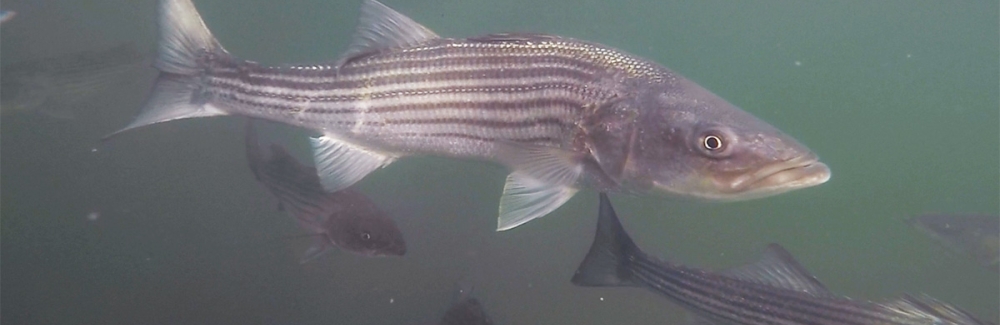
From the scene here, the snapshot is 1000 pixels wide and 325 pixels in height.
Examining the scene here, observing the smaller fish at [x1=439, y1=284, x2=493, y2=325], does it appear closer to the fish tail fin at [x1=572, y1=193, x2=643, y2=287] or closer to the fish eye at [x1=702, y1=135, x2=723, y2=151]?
the fish tail fin at [x1=572, y1=193, x2=643, y2=287]

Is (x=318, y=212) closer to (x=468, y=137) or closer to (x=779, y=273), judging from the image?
(x=468, y=137)

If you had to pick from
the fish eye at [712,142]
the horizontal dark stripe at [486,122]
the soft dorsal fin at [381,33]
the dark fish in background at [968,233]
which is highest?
the dark fish in background at [968,233]

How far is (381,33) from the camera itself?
11.1ft

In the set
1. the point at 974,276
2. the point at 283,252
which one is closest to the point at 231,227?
the point at 283,252

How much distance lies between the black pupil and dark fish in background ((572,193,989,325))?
3.39ft

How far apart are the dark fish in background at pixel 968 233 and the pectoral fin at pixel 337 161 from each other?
9125 mm

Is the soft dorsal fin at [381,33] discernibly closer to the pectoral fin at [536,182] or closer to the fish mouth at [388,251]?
the pectoral fin at [536,182]

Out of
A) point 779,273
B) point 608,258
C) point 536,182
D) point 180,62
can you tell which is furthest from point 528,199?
point 180,62

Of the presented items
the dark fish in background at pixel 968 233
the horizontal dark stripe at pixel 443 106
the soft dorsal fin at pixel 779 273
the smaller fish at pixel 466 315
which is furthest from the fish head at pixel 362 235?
the dark fish in background at pixel 968 233

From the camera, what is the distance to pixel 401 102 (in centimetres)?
336

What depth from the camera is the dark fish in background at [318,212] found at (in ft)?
17.6

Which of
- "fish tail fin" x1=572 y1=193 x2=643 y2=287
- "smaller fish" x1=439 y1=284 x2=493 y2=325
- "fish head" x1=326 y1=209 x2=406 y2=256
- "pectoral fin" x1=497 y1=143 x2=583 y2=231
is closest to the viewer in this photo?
"pectoral fin" x1=497 y1=143 x2=583 y2=231

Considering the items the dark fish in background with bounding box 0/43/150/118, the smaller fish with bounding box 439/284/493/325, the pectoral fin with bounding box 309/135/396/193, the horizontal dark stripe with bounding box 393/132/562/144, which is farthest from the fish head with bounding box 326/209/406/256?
the dark fish in background with bounding box 0/43/150/118

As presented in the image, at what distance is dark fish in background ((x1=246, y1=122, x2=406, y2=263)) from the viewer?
5352mm
